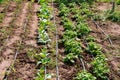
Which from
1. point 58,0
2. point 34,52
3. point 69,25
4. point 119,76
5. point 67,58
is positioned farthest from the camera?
point 58,0

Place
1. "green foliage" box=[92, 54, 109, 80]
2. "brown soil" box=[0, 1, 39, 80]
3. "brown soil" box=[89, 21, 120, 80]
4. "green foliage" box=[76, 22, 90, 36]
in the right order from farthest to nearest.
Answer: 1. "green foliage" box=[76, 22, 90, 36]
2. "brown soil" box=[89, 21, 120, 80]
3. "brown soil" box=[0, 1, 39, 80]
4. "green foliage" box=[92, 54, 109, 80]

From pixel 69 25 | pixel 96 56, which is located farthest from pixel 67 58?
pixel 69 25

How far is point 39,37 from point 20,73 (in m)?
2.73

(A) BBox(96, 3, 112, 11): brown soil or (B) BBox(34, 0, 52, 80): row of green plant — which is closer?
(B) BBox(34, 0, 52, 80): row of green plant

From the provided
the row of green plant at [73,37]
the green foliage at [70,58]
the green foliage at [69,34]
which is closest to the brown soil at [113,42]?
the row of green plant at [73,37]

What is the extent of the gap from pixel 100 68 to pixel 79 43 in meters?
2.12

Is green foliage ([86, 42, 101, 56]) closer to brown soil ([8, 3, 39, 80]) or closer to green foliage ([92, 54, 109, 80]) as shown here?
green foliage ([92, 54, 109, 80])

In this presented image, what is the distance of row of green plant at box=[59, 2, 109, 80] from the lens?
859 cm

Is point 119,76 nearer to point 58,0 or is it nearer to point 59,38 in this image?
point 59,38

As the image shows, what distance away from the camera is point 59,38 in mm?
11773

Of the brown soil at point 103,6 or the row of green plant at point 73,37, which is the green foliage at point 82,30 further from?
the brown soil at point 103,6

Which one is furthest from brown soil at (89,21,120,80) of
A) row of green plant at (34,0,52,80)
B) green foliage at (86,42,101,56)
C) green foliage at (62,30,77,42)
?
row of green plant at (34,0,52,80)

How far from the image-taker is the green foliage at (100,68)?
A: 8539mm

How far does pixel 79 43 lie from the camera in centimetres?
1055
